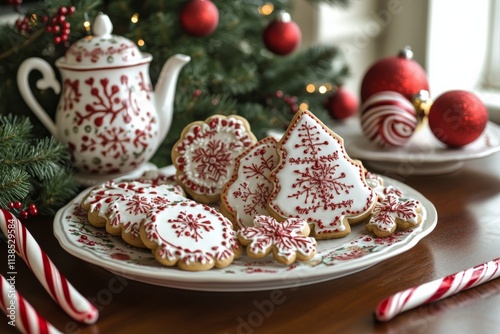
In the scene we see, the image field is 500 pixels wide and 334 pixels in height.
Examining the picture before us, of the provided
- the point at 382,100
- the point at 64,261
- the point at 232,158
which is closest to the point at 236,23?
the point at 382,100

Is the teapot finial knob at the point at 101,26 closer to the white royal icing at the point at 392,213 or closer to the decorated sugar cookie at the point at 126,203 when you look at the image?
the decorated sugar cookie at the point at 126,203

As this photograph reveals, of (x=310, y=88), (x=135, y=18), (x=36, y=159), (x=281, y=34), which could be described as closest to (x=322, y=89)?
(x=310, y=88)

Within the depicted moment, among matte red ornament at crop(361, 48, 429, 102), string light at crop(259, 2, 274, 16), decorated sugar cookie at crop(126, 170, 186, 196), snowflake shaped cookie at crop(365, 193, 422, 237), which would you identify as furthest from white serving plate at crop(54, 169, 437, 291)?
string light at crop(259, 2, 274, 16)

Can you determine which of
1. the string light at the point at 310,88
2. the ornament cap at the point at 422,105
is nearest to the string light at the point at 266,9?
the string light at the point at 310,88

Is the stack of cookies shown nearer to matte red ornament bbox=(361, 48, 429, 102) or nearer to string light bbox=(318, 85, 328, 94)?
matte red ornament bbox=(361, 48, 429, 102)

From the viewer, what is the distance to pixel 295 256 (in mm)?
663

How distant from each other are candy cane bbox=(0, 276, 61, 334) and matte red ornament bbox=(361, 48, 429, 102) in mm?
725

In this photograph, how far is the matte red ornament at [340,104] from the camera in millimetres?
1329

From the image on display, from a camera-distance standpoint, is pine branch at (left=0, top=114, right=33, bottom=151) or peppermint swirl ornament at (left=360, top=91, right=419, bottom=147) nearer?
pine branch at (left=0, top=114, right=33, bottom=151)

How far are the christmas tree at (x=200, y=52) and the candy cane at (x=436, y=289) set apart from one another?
331 millimetres

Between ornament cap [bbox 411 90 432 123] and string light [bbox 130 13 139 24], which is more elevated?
string light [bbox 130 13 139 24]

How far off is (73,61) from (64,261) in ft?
1.00

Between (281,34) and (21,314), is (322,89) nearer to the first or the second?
(281,34)

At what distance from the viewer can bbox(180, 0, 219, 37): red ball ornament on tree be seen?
1.04m
